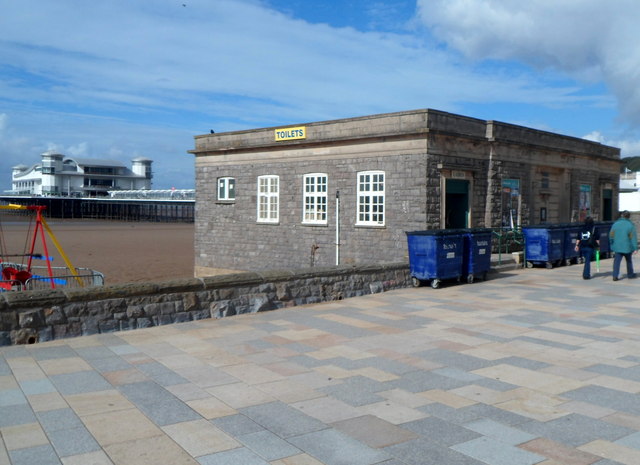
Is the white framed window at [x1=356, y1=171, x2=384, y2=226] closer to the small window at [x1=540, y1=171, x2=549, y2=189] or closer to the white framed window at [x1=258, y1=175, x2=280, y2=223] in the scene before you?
the white framed window at [x1=258, y1=175, x2=280, y2=223]

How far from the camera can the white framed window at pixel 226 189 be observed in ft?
Result: 84.9

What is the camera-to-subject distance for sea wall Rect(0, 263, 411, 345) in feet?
27.7

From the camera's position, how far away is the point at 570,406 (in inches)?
236

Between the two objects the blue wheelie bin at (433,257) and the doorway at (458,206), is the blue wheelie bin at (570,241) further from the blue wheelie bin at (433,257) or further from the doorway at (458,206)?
the blue wheelie bin at (433,257)

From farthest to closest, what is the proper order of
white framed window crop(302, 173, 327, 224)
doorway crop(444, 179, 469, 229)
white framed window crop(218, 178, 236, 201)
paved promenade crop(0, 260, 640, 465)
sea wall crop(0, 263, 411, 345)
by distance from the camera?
white framed window crop(218, 178, 236, 201)
white framed window crop(302, 173, 327, 224)
doorway crop(444, 179, 469, 229)
sea wall crop(0, 263, 411, 345)
paved promenade crop(0, 260, 640, 465)

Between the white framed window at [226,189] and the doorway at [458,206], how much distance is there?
943 cm

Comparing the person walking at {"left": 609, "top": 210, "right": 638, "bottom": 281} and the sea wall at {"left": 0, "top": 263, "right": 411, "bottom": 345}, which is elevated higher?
the person walking at {"left": 609, "top": 210, "right": 638, "bottom": 281}

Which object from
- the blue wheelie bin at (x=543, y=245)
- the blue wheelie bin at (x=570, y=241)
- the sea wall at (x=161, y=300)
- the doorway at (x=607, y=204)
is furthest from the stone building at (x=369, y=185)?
the sea wall at (x=161, y=300)

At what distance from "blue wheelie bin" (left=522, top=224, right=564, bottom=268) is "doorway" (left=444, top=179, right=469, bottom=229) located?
235 centimetres

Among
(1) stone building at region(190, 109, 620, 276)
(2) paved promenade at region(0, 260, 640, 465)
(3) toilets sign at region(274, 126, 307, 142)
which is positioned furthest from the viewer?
(3) toilets sign at region(274, 126, 307, 142)

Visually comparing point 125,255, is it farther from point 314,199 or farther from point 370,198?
point 370,198

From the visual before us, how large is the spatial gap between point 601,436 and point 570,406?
760 mm

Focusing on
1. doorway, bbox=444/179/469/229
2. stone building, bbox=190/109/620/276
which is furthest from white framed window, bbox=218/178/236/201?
doorway, bbox=444/179/469/229

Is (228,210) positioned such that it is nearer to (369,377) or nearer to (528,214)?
(528,214)
